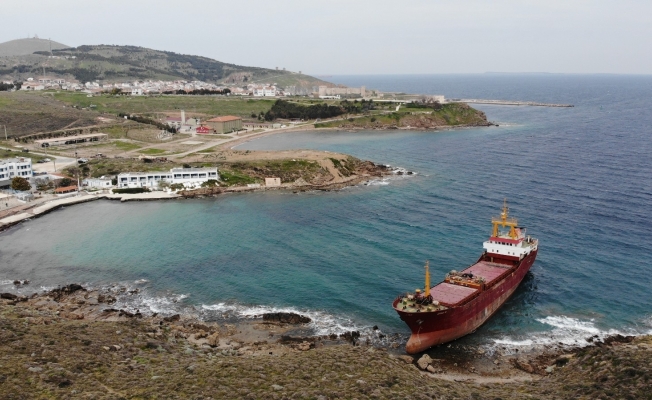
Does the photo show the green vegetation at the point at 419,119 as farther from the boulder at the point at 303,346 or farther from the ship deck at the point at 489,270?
the boulder at the point at 303,346

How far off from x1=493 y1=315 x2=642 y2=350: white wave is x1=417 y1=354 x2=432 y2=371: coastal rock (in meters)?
6.12

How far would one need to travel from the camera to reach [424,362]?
1339 inches

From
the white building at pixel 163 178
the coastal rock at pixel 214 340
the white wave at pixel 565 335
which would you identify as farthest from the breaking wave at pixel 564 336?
the white building at pixel 163 178

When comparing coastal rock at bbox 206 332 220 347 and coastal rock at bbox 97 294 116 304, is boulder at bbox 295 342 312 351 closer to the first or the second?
coastal rock at bbox 206 332 220 347

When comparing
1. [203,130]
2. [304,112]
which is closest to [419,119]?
[304,112]

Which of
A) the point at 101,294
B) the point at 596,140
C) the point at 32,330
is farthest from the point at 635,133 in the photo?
the point at 32,330

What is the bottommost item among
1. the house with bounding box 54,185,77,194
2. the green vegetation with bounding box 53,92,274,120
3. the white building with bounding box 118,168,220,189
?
the house with bounding box 54,185,77,194

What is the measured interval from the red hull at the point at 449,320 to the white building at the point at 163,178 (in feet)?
174

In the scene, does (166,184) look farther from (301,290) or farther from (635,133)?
(635,133)

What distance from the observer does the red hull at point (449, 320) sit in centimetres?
3556

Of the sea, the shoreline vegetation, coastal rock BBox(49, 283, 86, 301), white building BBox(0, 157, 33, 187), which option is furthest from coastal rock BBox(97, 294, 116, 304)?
white building BBox(0, 157, 33, 187)

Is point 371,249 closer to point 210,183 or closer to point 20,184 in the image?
point 210,183

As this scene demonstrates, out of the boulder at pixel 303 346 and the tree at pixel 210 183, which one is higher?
the tree at pixel 210 183

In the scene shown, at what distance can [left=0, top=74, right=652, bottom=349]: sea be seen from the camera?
41.2 m
